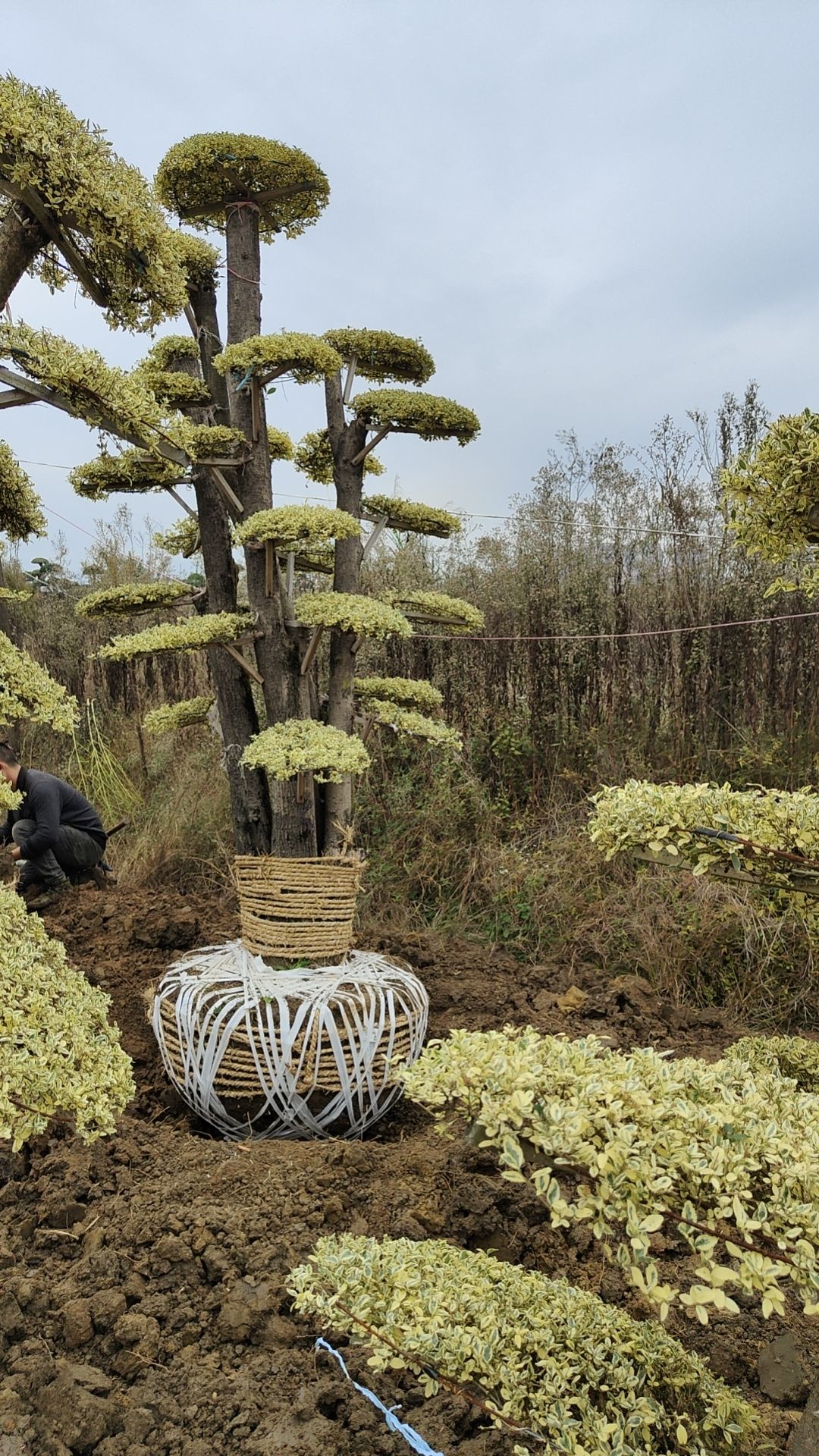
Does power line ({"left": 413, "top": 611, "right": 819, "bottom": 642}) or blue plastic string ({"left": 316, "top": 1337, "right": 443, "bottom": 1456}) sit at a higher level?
power line ({"left": 413, "top": 611, "right": 819, "bottom": 642})

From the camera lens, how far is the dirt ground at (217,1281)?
5.35 ft

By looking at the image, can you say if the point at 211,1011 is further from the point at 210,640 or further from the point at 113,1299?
the point at 210,640

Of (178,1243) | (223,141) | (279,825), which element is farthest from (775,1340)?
(223,141)

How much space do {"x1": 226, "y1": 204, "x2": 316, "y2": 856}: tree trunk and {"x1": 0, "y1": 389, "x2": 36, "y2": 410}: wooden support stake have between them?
119cm

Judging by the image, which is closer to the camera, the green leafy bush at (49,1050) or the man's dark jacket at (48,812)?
the green leafy bush at (49,1050)

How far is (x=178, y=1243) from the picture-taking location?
6.79ft

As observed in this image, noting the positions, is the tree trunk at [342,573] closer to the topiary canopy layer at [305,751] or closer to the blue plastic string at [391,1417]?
the topiary canopy layer at [305,751]

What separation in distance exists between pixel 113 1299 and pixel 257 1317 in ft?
1.00

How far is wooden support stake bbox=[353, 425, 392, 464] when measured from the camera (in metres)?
3.73

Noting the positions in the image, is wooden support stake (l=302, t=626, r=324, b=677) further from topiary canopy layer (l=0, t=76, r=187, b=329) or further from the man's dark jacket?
the man's dark jacket

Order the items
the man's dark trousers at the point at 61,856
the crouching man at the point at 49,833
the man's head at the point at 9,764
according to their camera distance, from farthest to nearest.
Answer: the man's dark trousers at the point at 61,856, the crouching man at the point at 49,833, the man's head at the point at 9,764

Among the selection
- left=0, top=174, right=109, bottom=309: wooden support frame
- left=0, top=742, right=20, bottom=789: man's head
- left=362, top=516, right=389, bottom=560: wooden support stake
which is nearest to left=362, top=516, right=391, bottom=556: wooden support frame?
left=362, top=516, right=389, bottom=560: wooden support stake

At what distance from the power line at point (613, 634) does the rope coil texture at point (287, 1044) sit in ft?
9.77

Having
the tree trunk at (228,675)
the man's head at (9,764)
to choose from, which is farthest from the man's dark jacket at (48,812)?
the tree trunk at (228,675)
